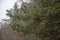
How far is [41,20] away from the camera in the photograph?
442cm

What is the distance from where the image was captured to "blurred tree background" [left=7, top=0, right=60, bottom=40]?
4242 millimetres

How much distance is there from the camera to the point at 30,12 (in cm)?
464

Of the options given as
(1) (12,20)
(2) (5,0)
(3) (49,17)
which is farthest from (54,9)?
(2) (5,0)

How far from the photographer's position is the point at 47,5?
4.34 m

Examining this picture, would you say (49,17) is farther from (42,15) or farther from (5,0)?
(5,0)

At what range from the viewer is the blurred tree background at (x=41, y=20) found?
424cm

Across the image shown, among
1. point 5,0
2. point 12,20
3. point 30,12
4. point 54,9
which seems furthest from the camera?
point 5,0

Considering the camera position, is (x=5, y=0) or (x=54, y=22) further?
(x=5, y=0)

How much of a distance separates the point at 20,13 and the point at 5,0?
3669 mm

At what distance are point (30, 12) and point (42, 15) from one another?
433mm

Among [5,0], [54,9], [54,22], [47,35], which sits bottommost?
[47,35]

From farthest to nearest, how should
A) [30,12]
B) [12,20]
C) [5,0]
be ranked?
[5,0]
[12,20]
[30,12]

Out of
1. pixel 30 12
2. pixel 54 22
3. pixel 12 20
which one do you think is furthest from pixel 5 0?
pixel 54 22

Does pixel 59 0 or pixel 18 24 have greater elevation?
pixel 59 0
